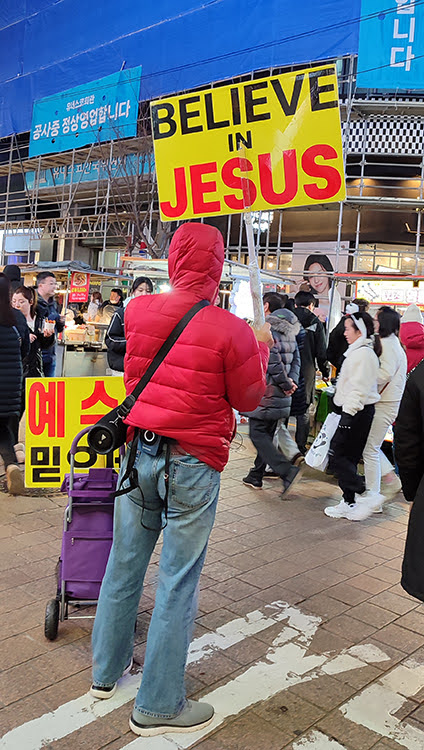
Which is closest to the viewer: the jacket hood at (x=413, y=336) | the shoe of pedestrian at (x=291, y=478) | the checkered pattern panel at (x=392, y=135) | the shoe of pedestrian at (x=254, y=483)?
the jacket hood at (x=413, y=336)

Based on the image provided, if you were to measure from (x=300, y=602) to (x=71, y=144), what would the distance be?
655 inches

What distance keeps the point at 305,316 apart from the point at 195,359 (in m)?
5.80

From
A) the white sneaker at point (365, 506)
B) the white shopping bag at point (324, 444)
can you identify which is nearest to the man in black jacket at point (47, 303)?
the white shopping bag at point (324, 444)

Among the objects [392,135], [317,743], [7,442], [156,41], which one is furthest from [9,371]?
[156,41]

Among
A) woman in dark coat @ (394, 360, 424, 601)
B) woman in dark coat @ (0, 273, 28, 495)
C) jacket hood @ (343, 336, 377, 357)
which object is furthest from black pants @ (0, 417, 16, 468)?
woman in dark coat @ (394, 360, 424, 601)

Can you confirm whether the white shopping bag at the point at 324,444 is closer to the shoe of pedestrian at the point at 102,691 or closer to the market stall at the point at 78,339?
the shoe of pedestrian at the point at 102,691

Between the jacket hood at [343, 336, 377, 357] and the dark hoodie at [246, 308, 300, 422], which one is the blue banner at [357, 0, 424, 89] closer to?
the dark hoodie at [246, 308, 300, 422]

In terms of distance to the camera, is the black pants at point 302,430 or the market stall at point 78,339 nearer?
the black pants at point 302,430

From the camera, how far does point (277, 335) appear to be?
650cm

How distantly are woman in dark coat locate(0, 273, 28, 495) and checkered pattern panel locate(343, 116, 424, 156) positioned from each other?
10428mm

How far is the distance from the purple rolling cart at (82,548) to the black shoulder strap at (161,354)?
705mm

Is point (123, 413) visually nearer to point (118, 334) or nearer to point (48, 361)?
point (118, 334)

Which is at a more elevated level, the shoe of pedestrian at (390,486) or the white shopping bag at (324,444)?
the white shopping bag at (324,444)

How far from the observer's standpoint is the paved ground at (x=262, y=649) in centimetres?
273
